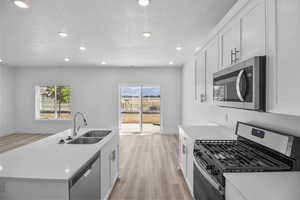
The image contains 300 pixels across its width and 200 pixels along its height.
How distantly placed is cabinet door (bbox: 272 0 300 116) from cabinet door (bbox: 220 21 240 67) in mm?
596

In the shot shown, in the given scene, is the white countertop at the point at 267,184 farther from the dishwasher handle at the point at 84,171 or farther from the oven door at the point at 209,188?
the dishwasher handle at the point at 84,171

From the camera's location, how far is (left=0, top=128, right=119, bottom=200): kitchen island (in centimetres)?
124

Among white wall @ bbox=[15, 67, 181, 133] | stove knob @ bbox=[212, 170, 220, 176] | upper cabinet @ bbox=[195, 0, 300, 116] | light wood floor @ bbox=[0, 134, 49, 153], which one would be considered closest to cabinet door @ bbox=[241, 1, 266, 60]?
upper cabinet @ bbox=[195, 0, 300, 116]

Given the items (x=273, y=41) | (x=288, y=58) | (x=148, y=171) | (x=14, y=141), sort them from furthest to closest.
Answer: (x=14, y=141), (x=148, y=171), (x=273, y=41), (x=288, y=58)

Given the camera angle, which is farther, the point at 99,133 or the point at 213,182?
the point at 99,133

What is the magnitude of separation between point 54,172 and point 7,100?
689 cm

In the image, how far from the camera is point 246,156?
151 centimetres

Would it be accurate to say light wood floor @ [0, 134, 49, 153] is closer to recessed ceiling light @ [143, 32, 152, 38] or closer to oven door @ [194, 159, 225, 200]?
recessed ceiling light @ [143, 32, 152, 38]

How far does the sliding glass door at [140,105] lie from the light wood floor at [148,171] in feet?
4.10

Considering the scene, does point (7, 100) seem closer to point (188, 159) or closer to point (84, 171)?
point (84, 171)

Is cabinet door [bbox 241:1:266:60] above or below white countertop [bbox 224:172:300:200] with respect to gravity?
above

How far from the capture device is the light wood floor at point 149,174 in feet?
8.40

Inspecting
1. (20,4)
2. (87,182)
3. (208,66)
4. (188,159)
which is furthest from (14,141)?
(208,66)

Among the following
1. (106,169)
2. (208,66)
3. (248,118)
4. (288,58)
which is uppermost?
(208,66)
